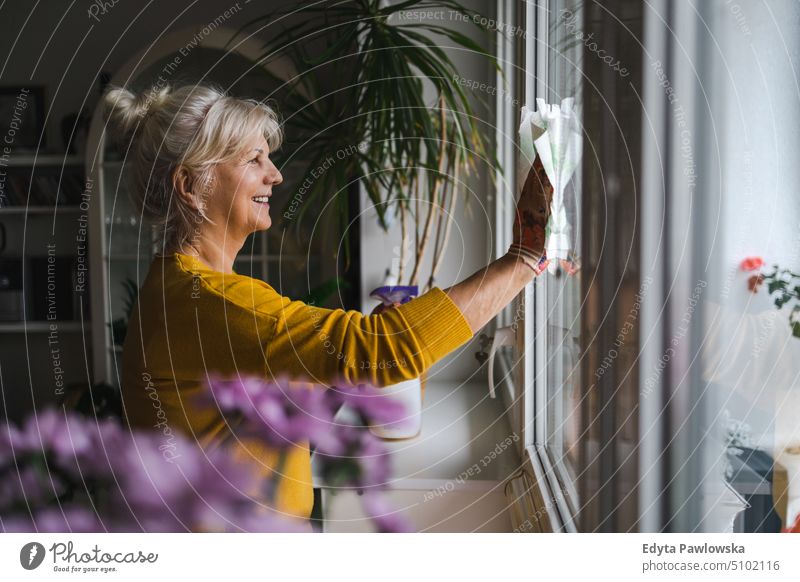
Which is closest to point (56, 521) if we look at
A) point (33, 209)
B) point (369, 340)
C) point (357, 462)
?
point (357, 462)

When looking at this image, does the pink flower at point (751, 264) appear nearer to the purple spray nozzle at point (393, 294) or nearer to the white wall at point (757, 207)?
the white wall at point (757, 207)

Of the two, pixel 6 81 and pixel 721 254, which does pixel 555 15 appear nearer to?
pixel 721 254

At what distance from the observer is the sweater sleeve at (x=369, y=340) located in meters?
0.55

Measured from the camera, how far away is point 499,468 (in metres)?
0.94

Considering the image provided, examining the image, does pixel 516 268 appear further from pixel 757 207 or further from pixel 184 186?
pixel 184 186

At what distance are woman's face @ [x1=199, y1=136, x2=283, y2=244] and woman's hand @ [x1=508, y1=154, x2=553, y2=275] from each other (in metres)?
0.22

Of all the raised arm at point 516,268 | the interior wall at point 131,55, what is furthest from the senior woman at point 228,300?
the interior wall at point 131,55

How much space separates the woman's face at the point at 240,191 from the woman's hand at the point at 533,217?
0.71ft

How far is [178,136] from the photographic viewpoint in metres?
0.63

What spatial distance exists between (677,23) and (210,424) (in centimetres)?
52

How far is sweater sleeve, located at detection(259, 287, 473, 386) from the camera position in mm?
548
